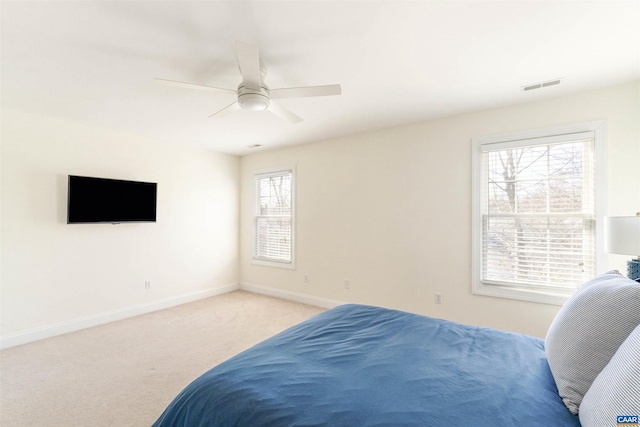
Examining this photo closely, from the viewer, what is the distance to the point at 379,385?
1.15 metres

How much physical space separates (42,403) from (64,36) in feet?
8.82

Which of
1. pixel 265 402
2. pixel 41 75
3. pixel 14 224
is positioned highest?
pixel 41 75

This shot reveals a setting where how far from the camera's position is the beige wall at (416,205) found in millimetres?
2582

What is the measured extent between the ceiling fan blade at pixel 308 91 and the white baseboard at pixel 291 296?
10.1ft

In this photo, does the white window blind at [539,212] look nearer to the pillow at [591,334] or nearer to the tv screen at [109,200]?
the pillow at [591,334]

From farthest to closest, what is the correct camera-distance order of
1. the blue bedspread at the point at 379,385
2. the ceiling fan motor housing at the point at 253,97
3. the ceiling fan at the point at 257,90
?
1. the ceiling fan motor housing at the point at 253,97
2. the ceiling fan at the point at 257,90
3. the blue bedspread at the point at 379,385

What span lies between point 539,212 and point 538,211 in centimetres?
1

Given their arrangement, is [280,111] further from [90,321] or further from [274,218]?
[90,321]

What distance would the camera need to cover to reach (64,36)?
1875 mm

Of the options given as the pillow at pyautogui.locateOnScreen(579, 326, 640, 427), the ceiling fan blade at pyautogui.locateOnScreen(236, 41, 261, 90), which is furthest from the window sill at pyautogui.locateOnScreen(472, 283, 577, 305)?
the ceiling fan blade at pyautogui.locateOnScreen(236, 41, 261, 90)

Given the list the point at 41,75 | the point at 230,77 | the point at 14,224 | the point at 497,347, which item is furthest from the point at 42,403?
the point at 497,347

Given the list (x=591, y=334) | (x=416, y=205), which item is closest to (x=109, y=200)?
(x=416, y=205)

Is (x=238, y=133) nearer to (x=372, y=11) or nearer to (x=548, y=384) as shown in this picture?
(x=372, y=11)

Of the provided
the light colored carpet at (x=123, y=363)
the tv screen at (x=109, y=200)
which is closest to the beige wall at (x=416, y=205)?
the light colored carpet at (x=123, y=363)
